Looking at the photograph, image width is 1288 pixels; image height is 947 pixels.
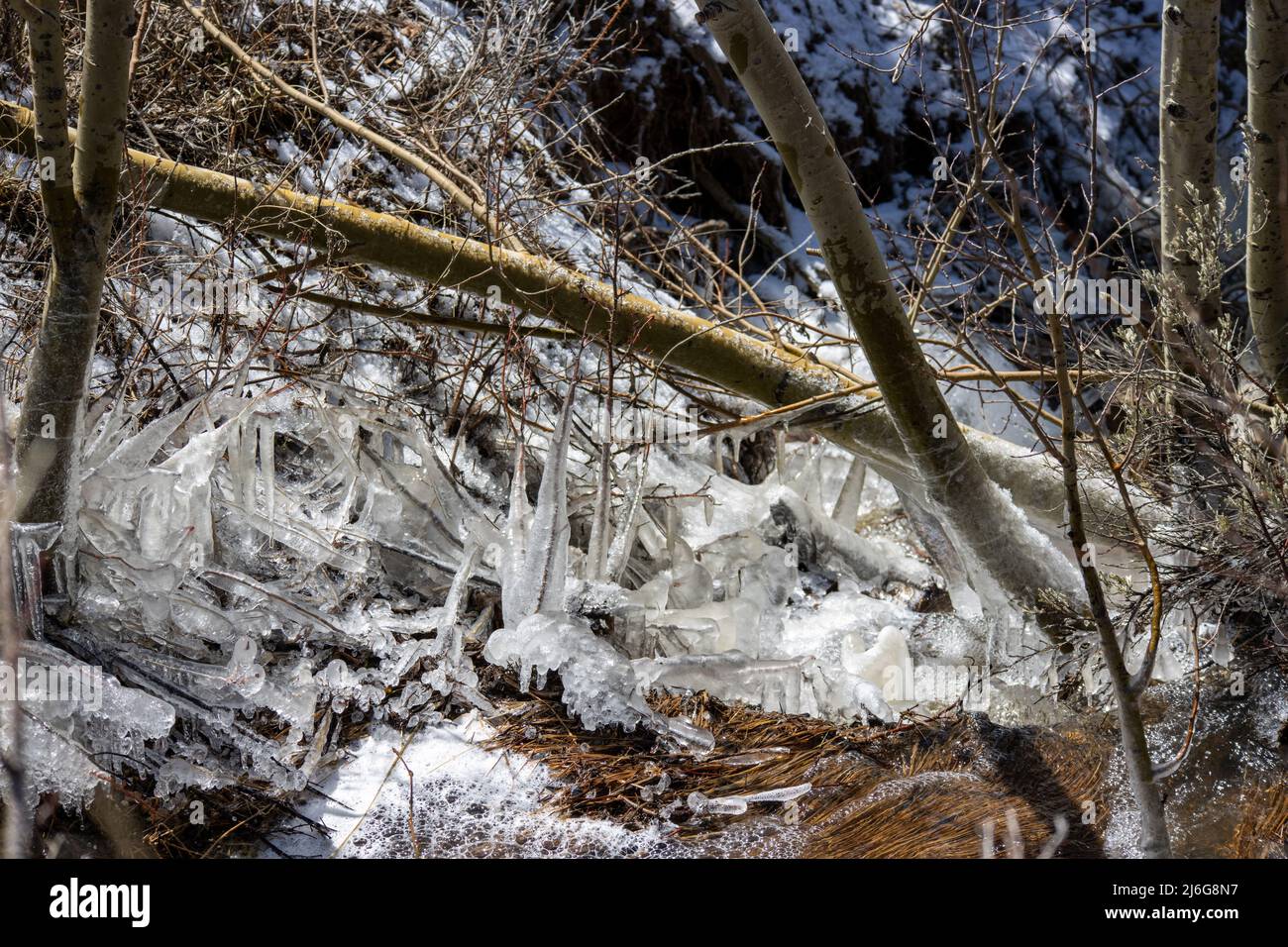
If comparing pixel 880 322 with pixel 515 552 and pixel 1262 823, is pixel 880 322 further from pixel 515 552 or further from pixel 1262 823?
pixel 1262 823

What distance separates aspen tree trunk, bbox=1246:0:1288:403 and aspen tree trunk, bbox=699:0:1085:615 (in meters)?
0.97

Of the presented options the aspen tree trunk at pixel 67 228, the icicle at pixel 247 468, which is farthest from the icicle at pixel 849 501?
the aspen tree trunk at pixel 67 228

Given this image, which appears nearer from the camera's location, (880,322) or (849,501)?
(880,322)

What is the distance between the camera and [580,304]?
331 cm

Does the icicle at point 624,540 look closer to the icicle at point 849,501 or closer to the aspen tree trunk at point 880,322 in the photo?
the aspen tree trunk at point 880,322

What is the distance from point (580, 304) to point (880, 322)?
1146 mm

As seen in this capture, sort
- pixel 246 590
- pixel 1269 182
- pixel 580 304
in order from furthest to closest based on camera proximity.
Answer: pixel 580 304
pixel 1269 182
pixel 246 590

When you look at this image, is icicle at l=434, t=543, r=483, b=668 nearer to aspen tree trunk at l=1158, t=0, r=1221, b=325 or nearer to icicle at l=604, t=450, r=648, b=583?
icicle at l=604, t=450, r=648, b=583

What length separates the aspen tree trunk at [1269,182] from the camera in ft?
9.59

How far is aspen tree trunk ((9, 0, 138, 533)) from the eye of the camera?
6.97 ft

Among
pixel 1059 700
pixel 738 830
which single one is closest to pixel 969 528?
pixel 1059 700

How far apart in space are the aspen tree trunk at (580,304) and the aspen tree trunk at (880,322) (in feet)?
1.53

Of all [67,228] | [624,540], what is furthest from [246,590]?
[624,540]

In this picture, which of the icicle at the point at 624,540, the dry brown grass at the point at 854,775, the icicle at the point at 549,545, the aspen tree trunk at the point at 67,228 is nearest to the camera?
the aspen tree trunk at the point at 67,228
